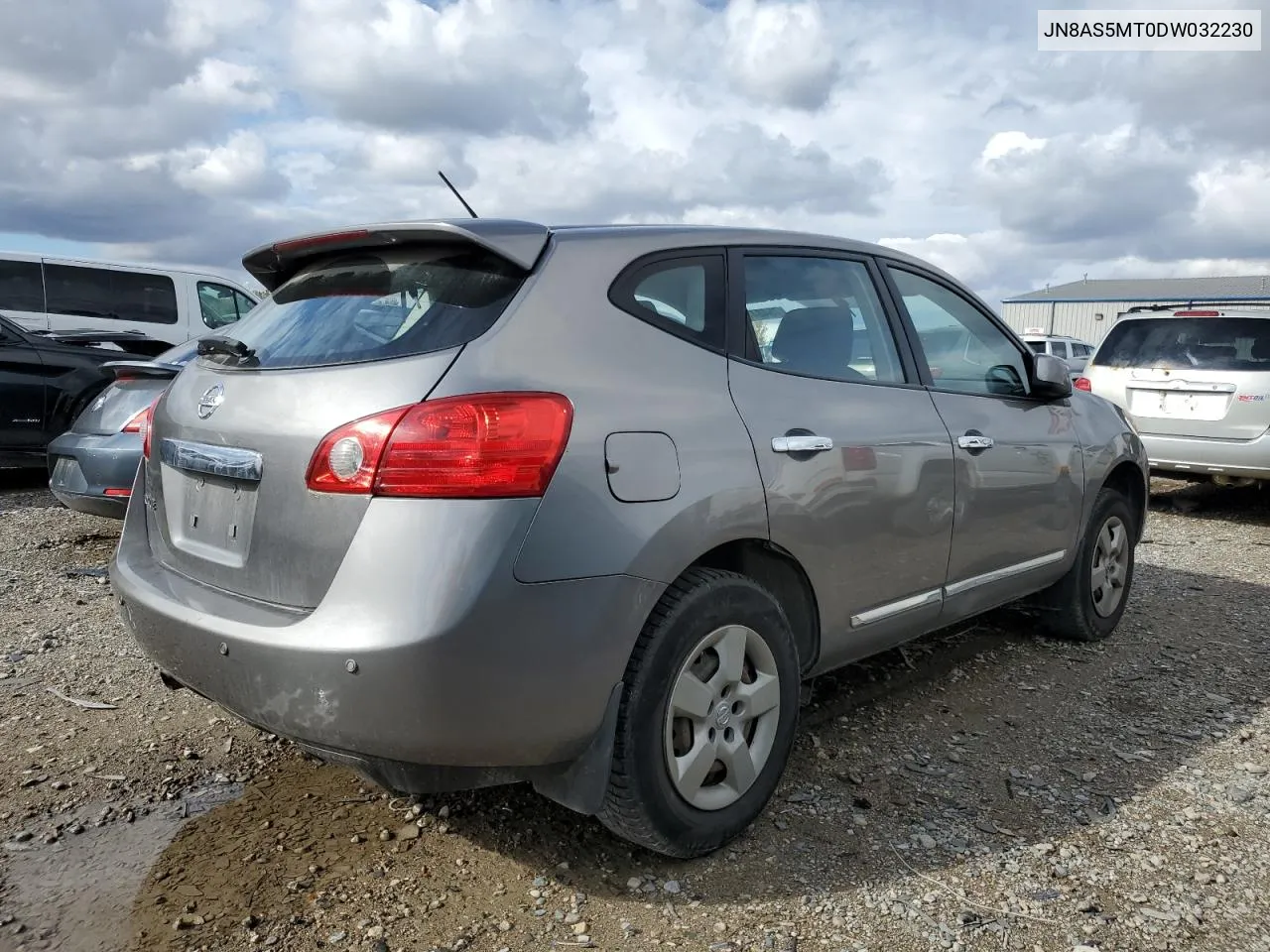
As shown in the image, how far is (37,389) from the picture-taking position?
798 centimetres

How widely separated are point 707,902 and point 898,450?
57.8 inches

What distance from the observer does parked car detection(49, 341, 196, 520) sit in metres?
5.43

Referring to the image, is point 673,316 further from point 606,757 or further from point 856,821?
point 856,821

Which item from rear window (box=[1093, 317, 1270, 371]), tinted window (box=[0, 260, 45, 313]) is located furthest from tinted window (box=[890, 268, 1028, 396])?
tinted window (box=[0, 260, 45, 313])

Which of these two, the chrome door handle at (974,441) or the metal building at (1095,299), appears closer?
the chrome door handle at (974,441)

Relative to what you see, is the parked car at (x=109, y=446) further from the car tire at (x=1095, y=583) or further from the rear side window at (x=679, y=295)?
the car tire at (x=1095, y=583)

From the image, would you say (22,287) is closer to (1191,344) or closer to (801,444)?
(801,444)

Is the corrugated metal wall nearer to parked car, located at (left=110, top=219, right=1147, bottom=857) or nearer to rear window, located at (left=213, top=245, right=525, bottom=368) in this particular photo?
parked car, located at (left=110, top=219, right=1147, bottom=857)

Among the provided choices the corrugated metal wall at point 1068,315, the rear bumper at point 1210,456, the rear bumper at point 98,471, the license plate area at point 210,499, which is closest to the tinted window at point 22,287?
the rear bumper at point 98,471

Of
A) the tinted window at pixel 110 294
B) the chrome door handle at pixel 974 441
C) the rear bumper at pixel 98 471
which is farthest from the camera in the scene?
the tinted window at pixel 110 294

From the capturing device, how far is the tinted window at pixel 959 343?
3.56 meters

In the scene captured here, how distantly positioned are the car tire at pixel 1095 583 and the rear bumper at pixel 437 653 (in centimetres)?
285

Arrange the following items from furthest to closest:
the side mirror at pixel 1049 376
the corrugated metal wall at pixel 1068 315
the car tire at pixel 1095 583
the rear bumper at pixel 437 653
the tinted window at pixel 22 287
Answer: the corrugated metal wall at pixel 1068 315 → the tinted window at pixel 22 287 → the car tire at pixel 1095 583 → the side mirror at pixel 1049 376 → the rear bumper at pixel 437 653

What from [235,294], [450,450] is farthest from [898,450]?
[235,294]
